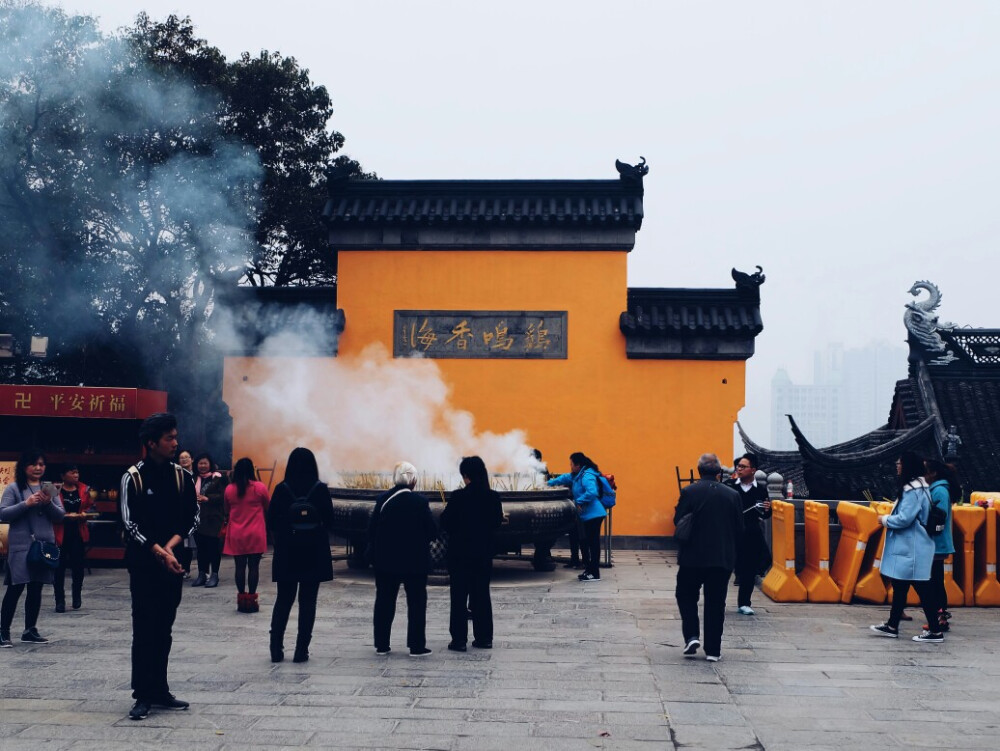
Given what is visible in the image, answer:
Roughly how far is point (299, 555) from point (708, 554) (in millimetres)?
3303

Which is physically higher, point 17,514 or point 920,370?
point 920,370

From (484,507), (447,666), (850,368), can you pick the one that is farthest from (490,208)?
(850,368)

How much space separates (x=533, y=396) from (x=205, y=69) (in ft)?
38.9

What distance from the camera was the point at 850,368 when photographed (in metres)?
98.4

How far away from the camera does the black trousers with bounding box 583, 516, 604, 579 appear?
529 inches

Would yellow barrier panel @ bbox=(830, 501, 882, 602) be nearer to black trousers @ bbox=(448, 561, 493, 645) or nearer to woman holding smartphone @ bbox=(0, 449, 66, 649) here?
black trousers @ bbox=(448, 561, 493, 645)

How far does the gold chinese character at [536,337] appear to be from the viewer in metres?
17.8

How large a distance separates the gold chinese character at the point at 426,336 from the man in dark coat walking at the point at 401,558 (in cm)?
938

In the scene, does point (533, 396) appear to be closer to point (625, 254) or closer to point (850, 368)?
point (625, 254)

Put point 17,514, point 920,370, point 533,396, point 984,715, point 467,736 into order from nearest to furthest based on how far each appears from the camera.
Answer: point 467,736, point 984,715, point 17,514, point 533,396, point 920,370

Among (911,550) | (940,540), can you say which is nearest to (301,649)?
(911,550)

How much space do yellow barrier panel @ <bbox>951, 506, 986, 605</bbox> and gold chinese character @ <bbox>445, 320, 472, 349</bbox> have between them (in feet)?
28.5

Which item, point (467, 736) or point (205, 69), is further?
point (205, 69)

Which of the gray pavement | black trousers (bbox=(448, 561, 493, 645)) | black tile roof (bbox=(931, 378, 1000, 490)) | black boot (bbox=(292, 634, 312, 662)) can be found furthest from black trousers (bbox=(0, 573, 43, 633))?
black tile roof (bbox=(931, 378, 1000, 490))
